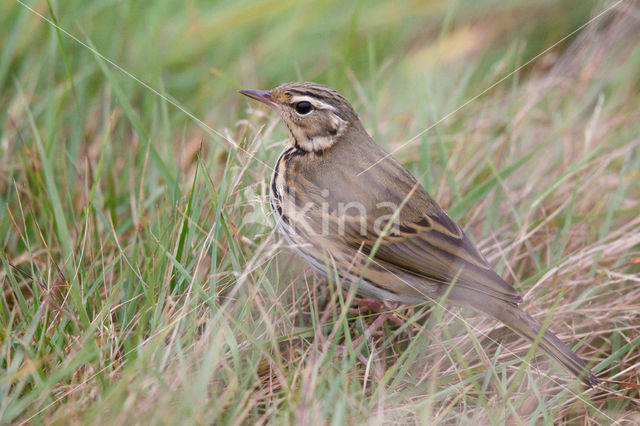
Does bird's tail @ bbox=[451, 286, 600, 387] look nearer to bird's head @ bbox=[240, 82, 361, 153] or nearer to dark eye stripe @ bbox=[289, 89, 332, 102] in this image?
bird's head @ bbox=[240, 82, 361, 153]

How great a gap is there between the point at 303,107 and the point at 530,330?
156 centimetres

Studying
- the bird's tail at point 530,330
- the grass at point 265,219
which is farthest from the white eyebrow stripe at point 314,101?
the bird's tail at point 530,330

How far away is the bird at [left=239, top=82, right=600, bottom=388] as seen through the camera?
3.36m

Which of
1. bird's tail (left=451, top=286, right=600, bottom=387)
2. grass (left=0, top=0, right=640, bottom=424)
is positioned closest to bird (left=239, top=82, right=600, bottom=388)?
bird's tail (left=451, top=286, right=600, bottom=387)

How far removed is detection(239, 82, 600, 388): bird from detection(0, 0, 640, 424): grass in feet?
0.48

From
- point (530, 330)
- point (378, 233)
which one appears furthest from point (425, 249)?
point (530, 330)

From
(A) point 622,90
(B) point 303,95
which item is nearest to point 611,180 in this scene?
(A) point 622,90

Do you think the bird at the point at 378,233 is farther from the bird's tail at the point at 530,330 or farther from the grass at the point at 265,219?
the grass at the point at 265,219

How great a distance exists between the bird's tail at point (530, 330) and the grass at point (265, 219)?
105 millimetres

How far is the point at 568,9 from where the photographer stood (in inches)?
274

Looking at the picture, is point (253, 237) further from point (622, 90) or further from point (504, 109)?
point (622, 90)

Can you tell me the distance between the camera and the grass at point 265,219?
2.88 m

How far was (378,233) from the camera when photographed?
3.50m

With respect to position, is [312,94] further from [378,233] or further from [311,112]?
[378,233]
